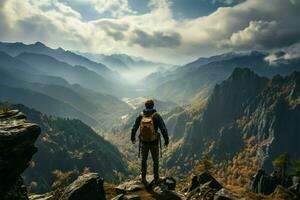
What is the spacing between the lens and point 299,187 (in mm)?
78125

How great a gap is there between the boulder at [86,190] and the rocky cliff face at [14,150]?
9.05 ft

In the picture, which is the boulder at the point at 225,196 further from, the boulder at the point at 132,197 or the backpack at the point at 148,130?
the backpack at the point at 148,130

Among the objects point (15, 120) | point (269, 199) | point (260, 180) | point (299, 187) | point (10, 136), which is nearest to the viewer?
point (10, 136)

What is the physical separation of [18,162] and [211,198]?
13.4m

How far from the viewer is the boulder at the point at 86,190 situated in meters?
21.8

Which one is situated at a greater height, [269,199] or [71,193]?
[71,193]

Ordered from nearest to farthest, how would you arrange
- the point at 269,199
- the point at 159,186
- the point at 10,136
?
the point at 10,136, the point at 159,186, the point at 269,199

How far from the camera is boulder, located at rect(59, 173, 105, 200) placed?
2184cm

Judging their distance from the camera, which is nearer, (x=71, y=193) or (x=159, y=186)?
(x=71, y=193)

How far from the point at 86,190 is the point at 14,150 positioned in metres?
5.24

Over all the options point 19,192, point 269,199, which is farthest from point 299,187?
point 19,192

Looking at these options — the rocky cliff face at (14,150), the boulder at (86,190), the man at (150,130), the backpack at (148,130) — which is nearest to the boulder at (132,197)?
the boulder at (86,190)

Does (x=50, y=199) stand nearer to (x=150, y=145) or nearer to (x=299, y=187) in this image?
(x=150, y=145)

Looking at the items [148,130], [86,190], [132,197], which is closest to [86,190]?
[86,190]
